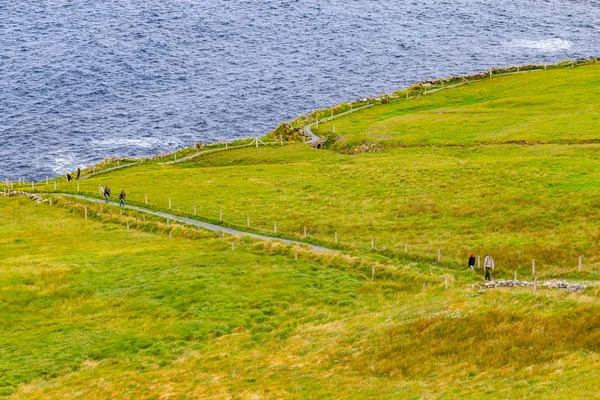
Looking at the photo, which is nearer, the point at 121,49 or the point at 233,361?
the point at 233,361

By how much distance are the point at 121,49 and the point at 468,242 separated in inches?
5552

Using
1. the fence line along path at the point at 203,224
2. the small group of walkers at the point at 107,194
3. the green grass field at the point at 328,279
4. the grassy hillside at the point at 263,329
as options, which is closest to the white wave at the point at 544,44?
the green grass field at the point at 328,279

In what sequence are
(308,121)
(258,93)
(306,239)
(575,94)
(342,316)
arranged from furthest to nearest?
(258,93), (308,121), (575,94), (306,239), (342,316)

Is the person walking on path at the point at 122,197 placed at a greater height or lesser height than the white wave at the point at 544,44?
lesser

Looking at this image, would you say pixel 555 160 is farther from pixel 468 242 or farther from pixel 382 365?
pixel 382 365

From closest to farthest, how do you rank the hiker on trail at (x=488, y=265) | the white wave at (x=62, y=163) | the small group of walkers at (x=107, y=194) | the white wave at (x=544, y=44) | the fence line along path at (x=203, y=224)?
the hiker on trail at (x=488, y=265) → the fence line along path at (x=203, y=224) → the small group of walkers at (x=107, y=194) → the white wave at (x=62, y=163) → the white wave at (x=544, y=44)

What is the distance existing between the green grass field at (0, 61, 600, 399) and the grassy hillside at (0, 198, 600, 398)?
0.54 ft

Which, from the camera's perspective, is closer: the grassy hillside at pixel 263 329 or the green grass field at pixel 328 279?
A: the grassy hillside at pixel 263 329

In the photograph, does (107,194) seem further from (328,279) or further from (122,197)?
(328,279)

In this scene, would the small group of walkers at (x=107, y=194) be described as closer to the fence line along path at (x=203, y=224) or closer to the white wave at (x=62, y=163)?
the fence line along path at (x=203, y=224)

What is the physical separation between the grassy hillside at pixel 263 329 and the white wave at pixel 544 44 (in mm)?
131236

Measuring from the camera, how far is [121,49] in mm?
193750

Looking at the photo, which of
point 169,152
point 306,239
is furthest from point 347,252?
point 169,152

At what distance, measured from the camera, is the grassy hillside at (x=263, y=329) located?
43.8 metres
